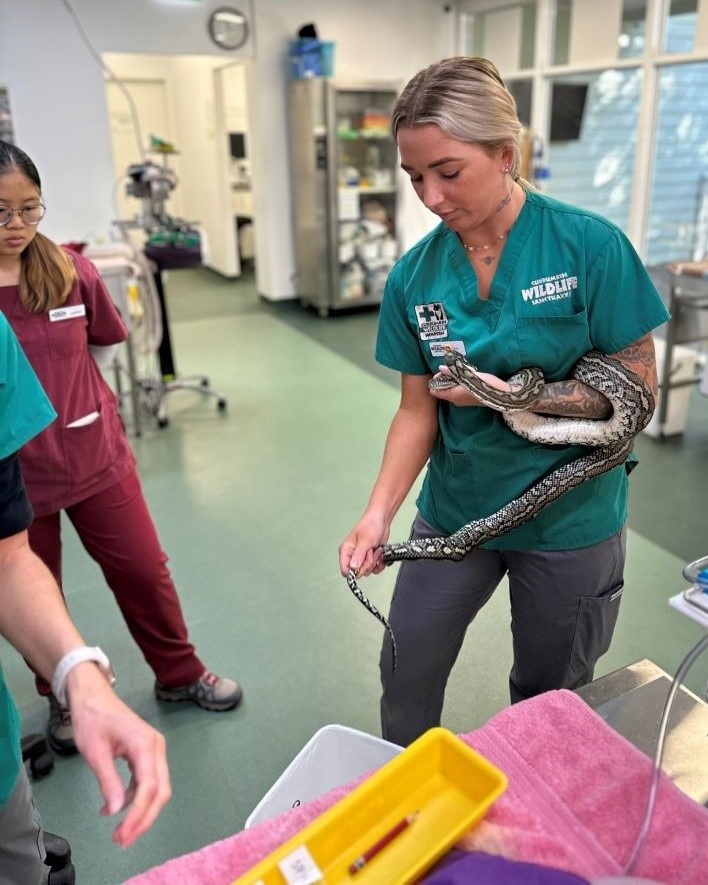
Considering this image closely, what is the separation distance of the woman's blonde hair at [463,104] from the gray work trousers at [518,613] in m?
0.74

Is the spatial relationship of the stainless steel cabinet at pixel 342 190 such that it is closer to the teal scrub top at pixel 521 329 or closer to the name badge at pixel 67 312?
the name badge at pixel 67 312

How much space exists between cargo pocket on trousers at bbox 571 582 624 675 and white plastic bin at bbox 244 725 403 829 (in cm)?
40

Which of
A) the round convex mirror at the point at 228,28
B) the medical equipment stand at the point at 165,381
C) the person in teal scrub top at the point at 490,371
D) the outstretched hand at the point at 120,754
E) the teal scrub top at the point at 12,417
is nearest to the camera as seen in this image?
the outstretched hand at the point at 120,754

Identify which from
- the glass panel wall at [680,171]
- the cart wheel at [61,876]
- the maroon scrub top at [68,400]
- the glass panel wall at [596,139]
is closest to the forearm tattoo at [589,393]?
the maroon scrub top at [68,400]

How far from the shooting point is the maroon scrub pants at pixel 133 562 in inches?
76.6

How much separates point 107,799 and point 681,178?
19.0 feet

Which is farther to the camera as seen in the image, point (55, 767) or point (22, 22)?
point (22, 22)

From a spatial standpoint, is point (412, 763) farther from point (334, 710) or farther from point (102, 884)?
point (334, 710)

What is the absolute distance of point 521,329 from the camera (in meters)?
1.29

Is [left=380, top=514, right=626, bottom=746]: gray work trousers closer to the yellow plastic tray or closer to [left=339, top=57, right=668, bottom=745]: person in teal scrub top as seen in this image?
[left=339, top=57, right=668, bottom=745]: person in teal scrub top

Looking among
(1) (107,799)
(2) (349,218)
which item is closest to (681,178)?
(2) (349,218)

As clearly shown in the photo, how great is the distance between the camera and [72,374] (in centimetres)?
187

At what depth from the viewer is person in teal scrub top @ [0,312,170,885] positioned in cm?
73

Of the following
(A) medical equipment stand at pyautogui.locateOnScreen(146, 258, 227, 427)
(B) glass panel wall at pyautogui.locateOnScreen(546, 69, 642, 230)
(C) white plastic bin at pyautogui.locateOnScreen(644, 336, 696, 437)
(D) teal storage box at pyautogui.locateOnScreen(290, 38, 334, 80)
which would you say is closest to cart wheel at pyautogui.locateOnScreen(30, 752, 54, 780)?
(A) medical equipment stand at pyautogui.locateOnScreen(146, 258, 227, 427)
